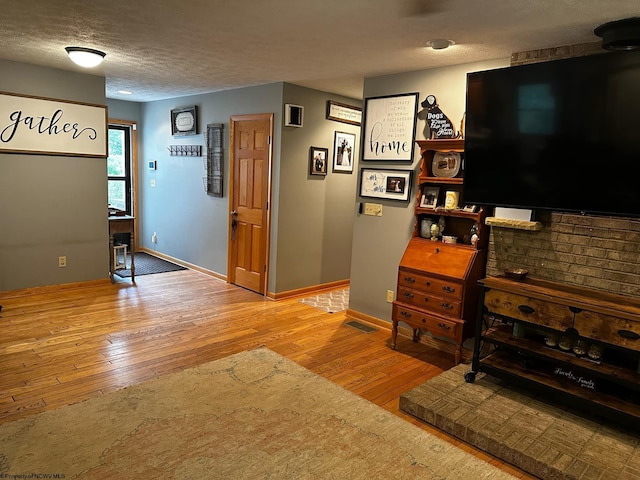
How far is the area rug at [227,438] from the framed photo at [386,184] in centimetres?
187

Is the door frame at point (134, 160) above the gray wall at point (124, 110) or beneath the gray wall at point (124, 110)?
beneath

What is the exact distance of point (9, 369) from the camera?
3.07m

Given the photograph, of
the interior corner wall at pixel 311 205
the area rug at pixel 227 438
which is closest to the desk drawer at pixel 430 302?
the area rug at pixel 227 438

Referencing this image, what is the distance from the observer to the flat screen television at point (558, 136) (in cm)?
238

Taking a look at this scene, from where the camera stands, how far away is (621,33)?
2449mm

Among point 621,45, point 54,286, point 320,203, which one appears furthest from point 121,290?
point 621,45

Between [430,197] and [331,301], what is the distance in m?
1.93

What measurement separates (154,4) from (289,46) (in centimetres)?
104

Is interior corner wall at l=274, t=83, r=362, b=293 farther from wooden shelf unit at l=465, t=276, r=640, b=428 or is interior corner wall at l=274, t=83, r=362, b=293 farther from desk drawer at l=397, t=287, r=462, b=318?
wooden shelf unit at l=465, t=276, r=640, b=428

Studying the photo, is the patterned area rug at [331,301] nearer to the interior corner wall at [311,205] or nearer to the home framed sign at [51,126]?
the interior corner wall at [311,205]

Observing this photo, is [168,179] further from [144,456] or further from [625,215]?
[625,215]

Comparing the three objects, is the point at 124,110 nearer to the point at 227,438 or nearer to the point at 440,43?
the point at 440,43

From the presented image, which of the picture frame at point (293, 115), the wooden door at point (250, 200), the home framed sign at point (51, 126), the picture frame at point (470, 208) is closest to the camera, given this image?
the picture frame at point (470, 208)

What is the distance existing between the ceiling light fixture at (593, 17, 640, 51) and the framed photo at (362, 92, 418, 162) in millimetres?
1523
